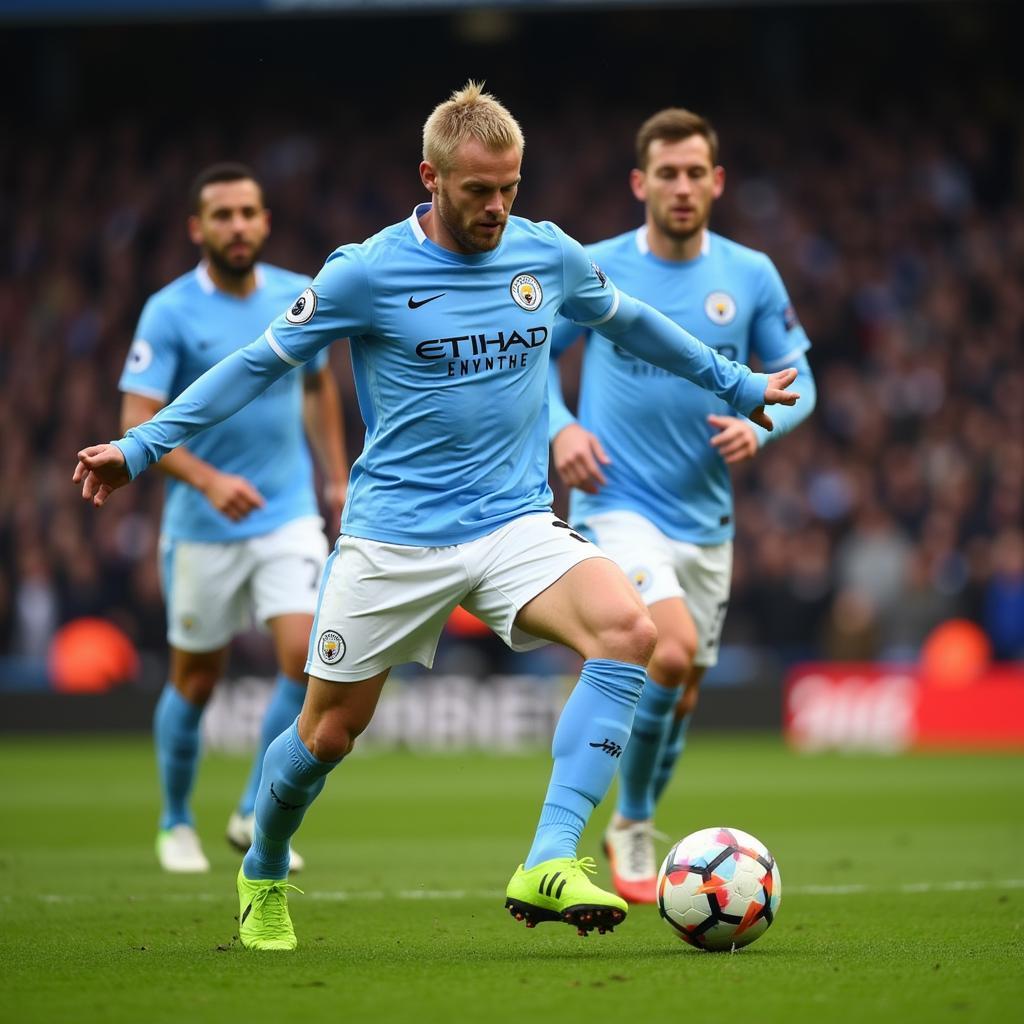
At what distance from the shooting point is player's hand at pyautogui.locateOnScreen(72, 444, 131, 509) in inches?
205

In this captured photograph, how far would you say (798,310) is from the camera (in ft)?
75.4

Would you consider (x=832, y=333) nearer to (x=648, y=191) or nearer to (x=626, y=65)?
(x=626, y=65)

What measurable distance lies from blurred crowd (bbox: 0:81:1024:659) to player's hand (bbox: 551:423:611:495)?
452 inches

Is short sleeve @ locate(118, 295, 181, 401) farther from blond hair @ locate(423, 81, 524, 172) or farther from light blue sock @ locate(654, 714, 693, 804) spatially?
blond hair @ locate(423, 81, 524, 172)

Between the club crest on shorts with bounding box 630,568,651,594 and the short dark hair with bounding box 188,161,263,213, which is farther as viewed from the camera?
the short dark hair with bounding box 188,161,263,213

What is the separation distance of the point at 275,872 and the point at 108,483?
1.42 m

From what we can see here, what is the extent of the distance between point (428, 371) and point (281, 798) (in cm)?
143

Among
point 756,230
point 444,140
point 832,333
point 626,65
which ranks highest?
point 626,65

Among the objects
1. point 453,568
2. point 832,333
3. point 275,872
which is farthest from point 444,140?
point 832,333

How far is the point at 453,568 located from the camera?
18.2 ft

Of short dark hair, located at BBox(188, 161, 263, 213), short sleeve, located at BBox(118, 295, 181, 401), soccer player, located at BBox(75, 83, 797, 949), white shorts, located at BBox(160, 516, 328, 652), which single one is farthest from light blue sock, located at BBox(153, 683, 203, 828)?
soccer player, located at BBox(75, 83, 797, 949)

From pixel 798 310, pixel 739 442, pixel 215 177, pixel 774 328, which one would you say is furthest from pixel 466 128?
pixel 798 310

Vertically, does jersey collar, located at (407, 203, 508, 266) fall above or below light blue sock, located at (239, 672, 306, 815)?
above

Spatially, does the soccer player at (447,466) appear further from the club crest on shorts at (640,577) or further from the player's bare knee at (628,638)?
the club crest on shorts at (640,577)
